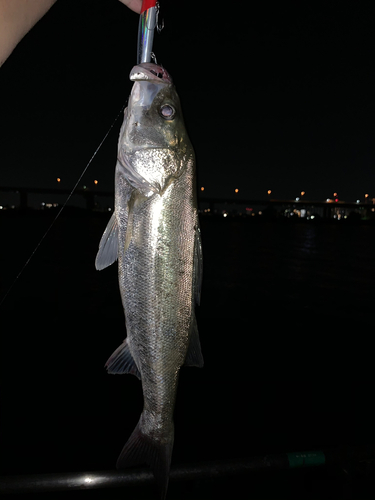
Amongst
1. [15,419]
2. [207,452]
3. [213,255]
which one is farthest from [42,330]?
[213,255]

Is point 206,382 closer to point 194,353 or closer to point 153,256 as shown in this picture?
point 194,353

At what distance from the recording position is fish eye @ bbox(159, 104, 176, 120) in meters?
2.05

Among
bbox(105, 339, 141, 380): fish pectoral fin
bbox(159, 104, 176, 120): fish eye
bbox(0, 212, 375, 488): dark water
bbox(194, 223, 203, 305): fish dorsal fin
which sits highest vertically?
bbox(159, 104, 176, 120): fish eye

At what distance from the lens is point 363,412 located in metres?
6.43

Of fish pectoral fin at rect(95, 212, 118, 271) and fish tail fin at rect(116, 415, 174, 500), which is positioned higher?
fish pectoral fin at rect(95, 212, 118, 271)

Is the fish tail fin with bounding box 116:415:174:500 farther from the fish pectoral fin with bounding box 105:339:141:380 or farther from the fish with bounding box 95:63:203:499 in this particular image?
the fish pectoral fin with bounding box 105:339:141:380

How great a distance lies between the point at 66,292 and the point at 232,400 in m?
10.4

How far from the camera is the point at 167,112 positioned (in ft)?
6.77

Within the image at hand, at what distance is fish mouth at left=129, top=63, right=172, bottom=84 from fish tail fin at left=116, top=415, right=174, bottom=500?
206cm

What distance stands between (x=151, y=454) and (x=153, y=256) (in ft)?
3.86

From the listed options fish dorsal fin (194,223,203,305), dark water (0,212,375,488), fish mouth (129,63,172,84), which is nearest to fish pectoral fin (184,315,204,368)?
fish dorsal fin (194,223,203,305)

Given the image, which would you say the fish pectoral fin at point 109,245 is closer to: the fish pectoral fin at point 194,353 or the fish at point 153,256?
the fish at point 153,256

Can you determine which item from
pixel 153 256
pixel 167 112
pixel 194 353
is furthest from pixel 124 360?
pixel 167 112

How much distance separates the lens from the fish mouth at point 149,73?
1.82 meters
